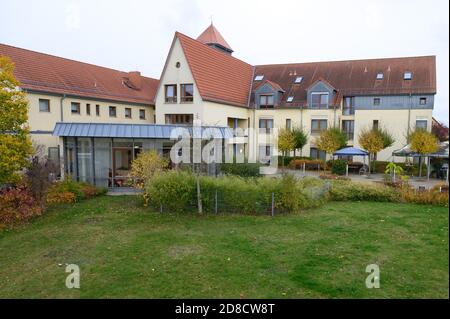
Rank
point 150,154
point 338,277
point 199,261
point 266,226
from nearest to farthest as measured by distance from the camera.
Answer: point 338,277 → point 199,261 → point 266,226 → point 150,154

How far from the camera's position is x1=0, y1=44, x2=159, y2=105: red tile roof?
2441 cm

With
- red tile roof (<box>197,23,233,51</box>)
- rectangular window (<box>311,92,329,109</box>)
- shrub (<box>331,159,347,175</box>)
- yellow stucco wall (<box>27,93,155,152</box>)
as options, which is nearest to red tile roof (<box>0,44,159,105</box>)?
yellow stucco wall (<box>27,93,155,152</box>)

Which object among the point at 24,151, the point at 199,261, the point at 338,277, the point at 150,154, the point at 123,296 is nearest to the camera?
the point at 123,296

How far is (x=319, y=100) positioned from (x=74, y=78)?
21.8 m

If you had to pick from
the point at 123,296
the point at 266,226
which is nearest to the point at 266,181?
the point at 266,226

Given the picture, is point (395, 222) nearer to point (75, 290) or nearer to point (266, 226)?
point (266, 226)

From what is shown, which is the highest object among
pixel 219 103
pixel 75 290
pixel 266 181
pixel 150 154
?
pixel 219 103

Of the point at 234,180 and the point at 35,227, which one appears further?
the point at 234,180

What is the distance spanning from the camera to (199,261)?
29.0 feet

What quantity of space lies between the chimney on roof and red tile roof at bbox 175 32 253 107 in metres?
7.89

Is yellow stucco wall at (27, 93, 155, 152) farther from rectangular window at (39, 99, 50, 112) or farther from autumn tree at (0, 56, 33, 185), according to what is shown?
autumn tree at (0, 56, 33, 185)

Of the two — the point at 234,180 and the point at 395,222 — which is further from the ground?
the point at 234,180

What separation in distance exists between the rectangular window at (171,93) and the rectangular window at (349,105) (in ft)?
54.1

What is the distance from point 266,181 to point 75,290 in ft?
28.8
